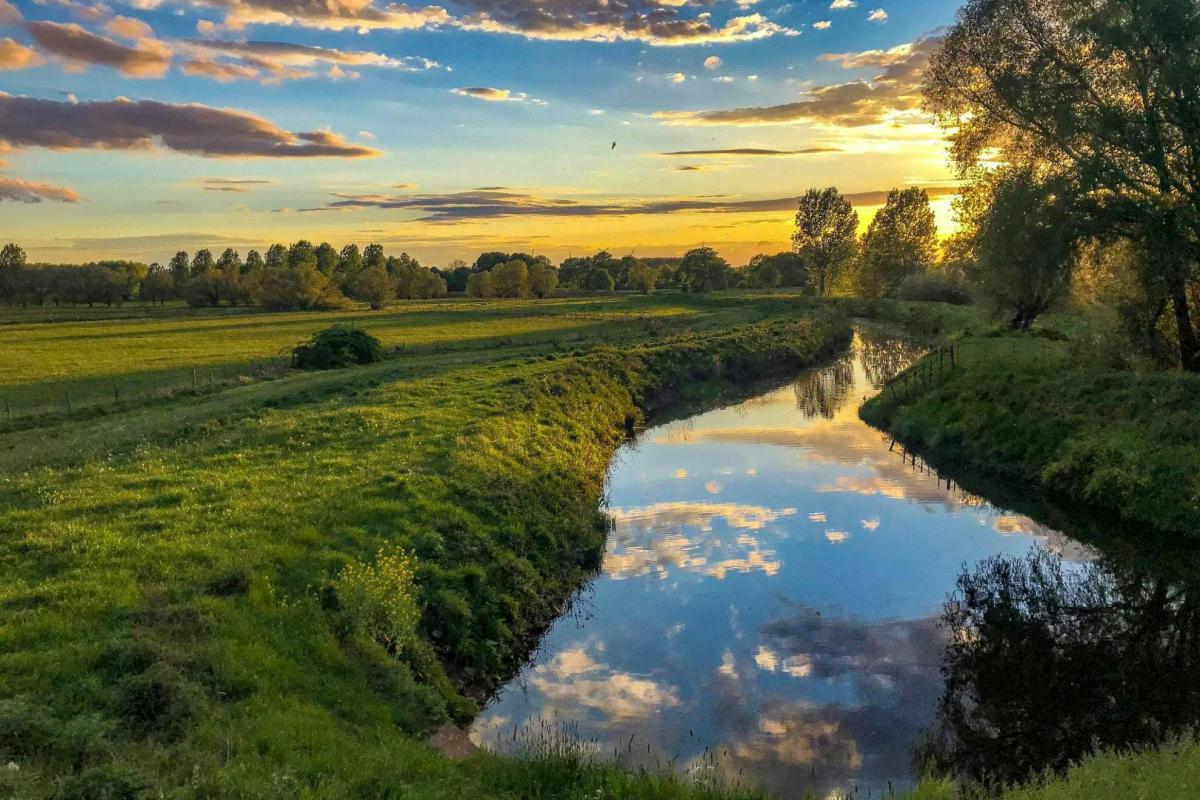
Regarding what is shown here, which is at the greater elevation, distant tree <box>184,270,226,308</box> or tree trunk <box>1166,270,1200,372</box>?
distant tree <box>184,270,226,308</box>

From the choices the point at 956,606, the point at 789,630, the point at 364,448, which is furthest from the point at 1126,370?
the point at 364,448

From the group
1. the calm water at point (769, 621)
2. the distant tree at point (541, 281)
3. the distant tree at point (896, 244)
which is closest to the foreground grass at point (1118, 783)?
the calm water at point (769, 621)

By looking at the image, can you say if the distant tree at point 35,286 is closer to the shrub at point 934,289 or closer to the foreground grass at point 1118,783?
the shrub at point 934,289

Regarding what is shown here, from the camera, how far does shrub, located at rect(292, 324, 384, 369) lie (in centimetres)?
4900

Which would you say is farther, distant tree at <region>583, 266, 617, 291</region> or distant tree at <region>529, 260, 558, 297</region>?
distant tree at <region>583, 266, 617, 291</region>

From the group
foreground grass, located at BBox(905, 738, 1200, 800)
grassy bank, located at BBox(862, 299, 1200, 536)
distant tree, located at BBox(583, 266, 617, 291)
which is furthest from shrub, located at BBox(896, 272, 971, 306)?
distant tree, located at BBox(583, 266, 617, 291)

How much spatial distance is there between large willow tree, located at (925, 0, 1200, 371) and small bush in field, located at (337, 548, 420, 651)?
2715 centimetres

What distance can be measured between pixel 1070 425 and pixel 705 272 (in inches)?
5898

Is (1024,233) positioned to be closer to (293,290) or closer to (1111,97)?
(1111,97)

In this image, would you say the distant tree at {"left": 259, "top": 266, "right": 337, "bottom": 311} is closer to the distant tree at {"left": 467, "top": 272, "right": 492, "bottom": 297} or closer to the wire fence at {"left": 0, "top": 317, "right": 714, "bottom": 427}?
the distant tree at {"left": 467, "top": 272, "right": 492, "bottom": 297}

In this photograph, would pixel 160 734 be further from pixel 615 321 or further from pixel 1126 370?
pixel 615 321

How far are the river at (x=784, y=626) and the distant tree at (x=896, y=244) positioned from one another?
318 ft

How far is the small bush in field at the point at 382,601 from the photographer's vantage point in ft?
42.7

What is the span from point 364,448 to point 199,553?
9300 millimetres
